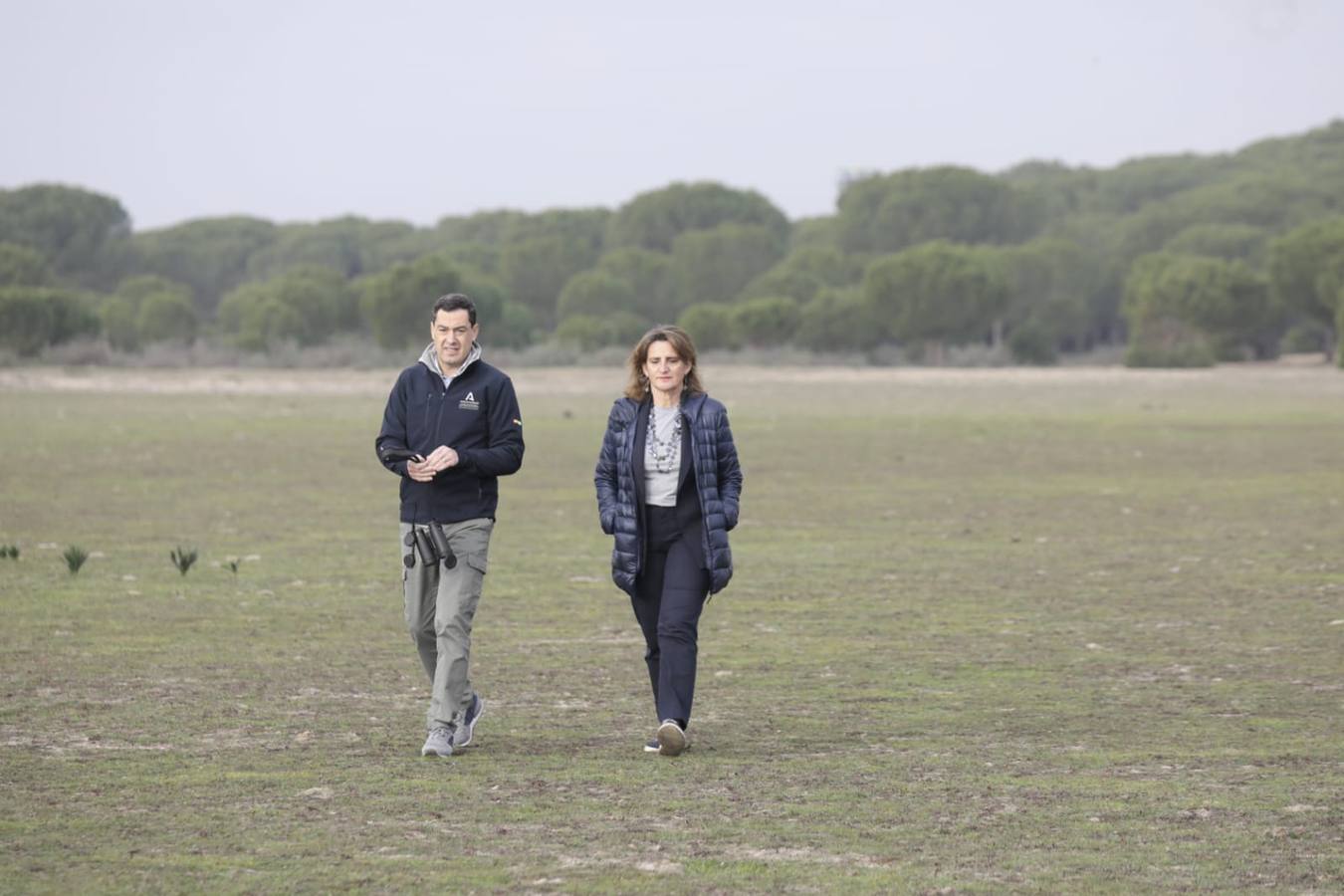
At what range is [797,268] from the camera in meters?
120

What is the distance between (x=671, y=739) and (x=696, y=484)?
1.09 meters

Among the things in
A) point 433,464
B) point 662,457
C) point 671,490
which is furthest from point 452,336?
point 671,490

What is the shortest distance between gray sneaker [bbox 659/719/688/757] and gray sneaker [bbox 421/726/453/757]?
0.87 metres

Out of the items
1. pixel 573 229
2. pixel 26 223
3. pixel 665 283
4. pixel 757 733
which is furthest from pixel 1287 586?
pixel 573 229

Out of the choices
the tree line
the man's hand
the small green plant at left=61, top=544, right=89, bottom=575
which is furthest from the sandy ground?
the man's hand

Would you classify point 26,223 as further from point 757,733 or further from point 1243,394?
point 757,733

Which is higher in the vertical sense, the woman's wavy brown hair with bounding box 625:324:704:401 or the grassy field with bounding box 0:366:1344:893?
the woman's wavy brown hair with bounding box 625:324:704:401

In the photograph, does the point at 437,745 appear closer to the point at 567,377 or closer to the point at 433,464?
the point at 433,464

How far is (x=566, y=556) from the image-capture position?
17.2m

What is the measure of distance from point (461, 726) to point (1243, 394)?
49051 millimetres

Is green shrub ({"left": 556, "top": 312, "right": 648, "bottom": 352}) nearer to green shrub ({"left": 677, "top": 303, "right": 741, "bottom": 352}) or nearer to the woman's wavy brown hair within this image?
green shrub ({"left": 677, "top": 303, "right": 741, "bottom": 352})

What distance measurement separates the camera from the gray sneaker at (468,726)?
853 centimetres

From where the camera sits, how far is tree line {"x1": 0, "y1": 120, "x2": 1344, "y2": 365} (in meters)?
88.6

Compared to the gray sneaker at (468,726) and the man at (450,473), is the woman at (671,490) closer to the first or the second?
the man at (450,473)
